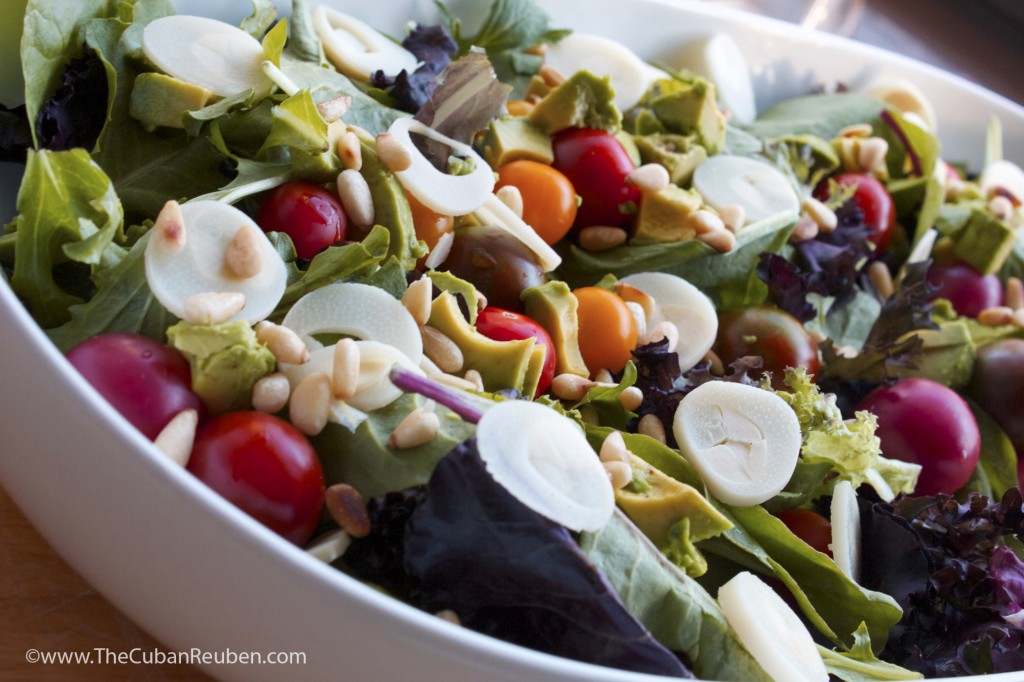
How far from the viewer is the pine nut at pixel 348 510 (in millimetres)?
830

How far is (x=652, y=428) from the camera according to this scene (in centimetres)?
112

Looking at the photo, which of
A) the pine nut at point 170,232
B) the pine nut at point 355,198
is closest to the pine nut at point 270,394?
the pine nut at point 170,232

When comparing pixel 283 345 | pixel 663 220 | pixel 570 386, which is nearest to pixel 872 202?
pixel 663 220

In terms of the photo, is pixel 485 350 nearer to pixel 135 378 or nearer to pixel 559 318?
pixel 559 318

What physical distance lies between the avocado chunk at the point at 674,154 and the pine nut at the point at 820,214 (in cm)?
19

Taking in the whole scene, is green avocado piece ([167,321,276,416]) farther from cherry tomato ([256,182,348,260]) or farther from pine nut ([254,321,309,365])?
cherry tomato ([256,182,348,260])

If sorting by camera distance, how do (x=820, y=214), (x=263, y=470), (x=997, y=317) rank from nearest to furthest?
(x=263, y=470), (x=820, y=214), (x=997, y=317)

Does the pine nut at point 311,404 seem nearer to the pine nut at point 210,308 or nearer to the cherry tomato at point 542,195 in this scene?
the pine nut at point 210,308

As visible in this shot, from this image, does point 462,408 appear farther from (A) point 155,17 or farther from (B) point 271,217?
(A) point 155,17

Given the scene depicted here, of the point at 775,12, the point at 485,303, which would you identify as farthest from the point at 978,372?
the point at 775,12

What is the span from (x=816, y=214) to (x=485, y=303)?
674mm

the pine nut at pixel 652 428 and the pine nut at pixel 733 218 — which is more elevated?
the pine nut at pixel 733 218

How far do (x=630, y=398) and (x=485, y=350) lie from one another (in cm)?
21

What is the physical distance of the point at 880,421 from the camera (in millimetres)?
1376
